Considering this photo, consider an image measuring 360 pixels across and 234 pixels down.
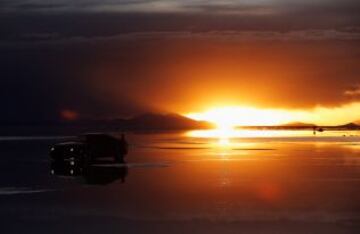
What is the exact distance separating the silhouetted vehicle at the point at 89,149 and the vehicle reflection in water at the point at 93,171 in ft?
1.36

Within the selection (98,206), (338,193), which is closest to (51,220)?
(98,206)

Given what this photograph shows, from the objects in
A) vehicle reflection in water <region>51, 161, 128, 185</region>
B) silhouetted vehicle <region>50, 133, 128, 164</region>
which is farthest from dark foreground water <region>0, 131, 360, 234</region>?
silhouetted vehicle <region>50, 133, 128, 164</region>

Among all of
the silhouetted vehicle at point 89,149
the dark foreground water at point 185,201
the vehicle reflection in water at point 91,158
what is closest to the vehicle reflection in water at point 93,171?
the vehicle reflection in water at point 91,158

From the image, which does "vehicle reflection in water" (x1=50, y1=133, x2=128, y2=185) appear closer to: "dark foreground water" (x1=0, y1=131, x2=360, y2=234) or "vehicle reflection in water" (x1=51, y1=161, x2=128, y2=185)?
"vehicle reflection in water" (x1=51, y1=161, x2=128, y2=185)

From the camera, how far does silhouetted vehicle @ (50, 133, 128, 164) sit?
129 ft

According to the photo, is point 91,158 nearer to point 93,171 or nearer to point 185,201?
point 93,171

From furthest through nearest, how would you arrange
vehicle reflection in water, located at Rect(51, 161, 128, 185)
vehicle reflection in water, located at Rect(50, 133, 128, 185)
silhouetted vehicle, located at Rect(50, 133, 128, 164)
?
silhouetted vehicle, located at Rect(50, 133, 128, 164) < vehicle reflection in water, located at Rect(50, 133, 128, 185) < vehicle reflection in water, located at Rect(51, 161, 128, 185)

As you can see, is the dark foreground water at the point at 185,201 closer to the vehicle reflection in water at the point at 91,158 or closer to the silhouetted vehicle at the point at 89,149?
the vehicle reflection in water at the point at 91,158

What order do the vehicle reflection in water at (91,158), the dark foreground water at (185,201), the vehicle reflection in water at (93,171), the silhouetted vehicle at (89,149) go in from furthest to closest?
the silhouetted vehicle at (89,149) → the vehicle reflection in water at (91,158) → the vehicle reflection in water at (93,171) → the dark foreground water at (185,201)

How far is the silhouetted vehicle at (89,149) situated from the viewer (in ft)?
129

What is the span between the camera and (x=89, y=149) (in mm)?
40031

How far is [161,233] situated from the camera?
15.5m

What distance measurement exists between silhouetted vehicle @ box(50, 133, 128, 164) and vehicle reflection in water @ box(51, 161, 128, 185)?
413 millimetres

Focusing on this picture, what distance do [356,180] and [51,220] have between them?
15.6 m
